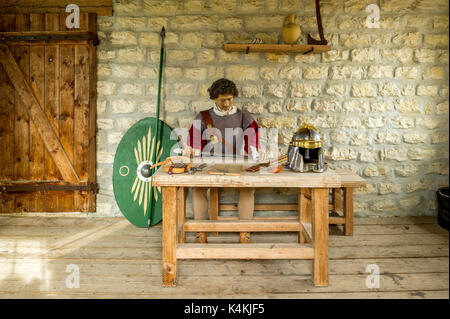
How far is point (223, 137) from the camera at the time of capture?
3.17m

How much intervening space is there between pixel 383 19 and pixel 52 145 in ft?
12.8

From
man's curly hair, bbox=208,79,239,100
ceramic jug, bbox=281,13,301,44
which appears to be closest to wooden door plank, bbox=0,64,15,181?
man's curly hair, bbox=208,79,239,100

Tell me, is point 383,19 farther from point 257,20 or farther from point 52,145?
point 52,145

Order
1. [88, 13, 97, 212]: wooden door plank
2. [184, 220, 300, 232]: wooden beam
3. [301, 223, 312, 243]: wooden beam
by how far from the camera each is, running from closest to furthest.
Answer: [301, 223, 312, 243]: wooden beam
[184, 220, 300, 232]: wooden beam
[88, 13, 97, 212]: wooden door plank

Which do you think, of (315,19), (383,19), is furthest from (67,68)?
(383,19)

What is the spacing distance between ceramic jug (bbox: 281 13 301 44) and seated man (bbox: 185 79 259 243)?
0.89 metres

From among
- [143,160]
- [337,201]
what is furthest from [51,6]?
[337,201]

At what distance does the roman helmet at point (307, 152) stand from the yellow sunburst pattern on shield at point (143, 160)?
1.71 meters

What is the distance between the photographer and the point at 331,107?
11.8 feet

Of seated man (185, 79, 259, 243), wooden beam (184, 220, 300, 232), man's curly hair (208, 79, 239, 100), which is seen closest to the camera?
wooden beam (184, 220, 300, 232)

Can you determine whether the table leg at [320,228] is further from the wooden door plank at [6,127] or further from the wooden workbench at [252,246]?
the wooden door plank at [6,127]

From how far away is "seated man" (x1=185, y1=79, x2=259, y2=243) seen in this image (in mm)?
3076

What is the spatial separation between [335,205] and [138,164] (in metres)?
2.18

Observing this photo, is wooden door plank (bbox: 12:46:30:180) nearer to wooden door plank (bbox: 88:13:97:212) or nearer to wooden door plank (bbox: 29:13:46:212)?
wooden door plank (bbox: 29:13:46:212)
